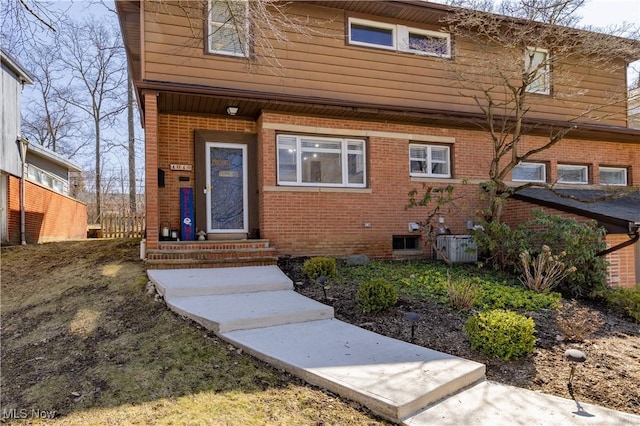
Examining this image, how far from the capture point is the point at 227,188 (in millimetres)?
8977

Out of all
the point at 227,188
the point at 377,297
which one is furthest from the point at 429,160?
the point at 377,297

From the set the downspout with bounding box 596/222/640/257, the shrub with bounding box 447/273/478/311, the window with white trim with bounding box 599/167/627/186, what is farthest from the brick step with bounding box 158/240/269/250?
the window with white trim with bounding box 599/167/627/186

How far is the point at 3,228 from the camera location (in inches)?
442

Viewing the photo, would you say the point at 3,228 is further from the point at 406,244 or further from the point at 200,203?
the point at 406,244

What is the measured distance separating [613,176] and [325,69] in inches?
364

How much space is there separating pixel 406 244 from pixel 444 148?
2.60m

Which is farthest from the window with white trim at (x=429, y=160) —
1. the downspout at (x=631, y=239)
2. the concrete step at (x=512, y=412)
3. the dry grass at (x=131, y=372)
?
the concrete step at (x=512, y=412)

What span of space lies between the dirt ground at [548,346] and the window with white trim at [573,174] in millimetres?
5887

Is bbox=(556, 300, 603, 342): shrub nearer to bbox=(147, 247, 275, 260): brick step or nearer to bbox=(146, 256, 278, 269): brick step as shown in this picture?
bbox=(146, 256, 278, 269): brick step

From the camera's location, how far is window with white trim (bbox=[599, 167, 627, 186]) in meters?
12.0

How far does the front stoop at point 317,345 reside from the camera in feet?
11.2

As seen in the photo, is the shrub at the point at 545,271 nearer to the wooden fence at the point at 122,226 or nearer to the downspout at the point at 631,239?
the downspout at the point at 631,239

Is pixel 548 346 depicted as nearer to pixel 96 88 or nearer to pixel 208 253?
pixel 208 253

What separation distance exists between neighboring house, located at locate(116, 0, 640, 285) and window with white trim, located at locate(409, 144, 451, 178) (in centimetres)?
3
